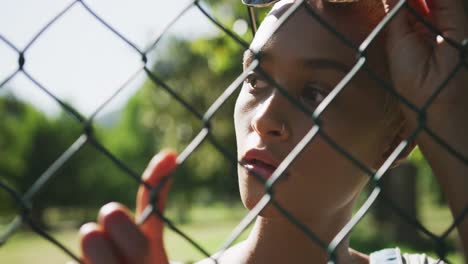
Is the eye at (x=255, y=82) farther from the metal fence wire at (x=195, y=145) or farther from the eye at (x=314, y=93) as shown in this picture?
the metal fence wire at (x=195, y=145)

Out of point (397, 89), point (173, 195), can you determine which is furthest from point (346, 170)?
point (173, 195)

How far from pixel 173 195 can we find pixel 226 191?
421cm

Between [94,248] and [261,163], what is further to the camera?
[261,163]

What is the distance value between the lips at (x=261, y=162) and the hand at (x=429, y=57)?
14.1 inches

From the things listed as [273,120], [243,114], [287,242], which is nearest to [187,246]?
[287,242]

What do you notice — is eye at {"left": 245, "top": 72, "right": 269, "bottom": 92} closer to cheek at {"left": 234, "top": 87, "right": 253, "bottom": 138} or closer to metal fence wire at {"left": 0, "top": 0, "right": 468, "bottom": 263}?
cheek at {"left": 234, "top": 87, "right": 253, "bottom": 138}

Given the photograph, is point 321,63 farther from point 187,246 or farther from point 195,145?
point 187,246

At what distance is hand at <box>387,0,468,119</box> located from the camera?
1.49 meters

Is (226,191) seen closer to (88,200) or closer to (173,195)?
(173,195)

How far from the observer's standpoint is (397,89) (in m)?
1.55

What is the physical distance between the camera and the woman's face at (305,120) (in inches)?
63.3

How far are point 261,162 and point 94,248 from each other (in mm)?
717

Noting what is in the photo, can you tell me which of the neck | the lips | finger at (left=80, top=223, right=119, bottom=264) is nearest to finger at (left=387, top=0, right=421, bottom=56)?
the lips

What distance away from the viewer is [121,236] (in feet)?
3.18
